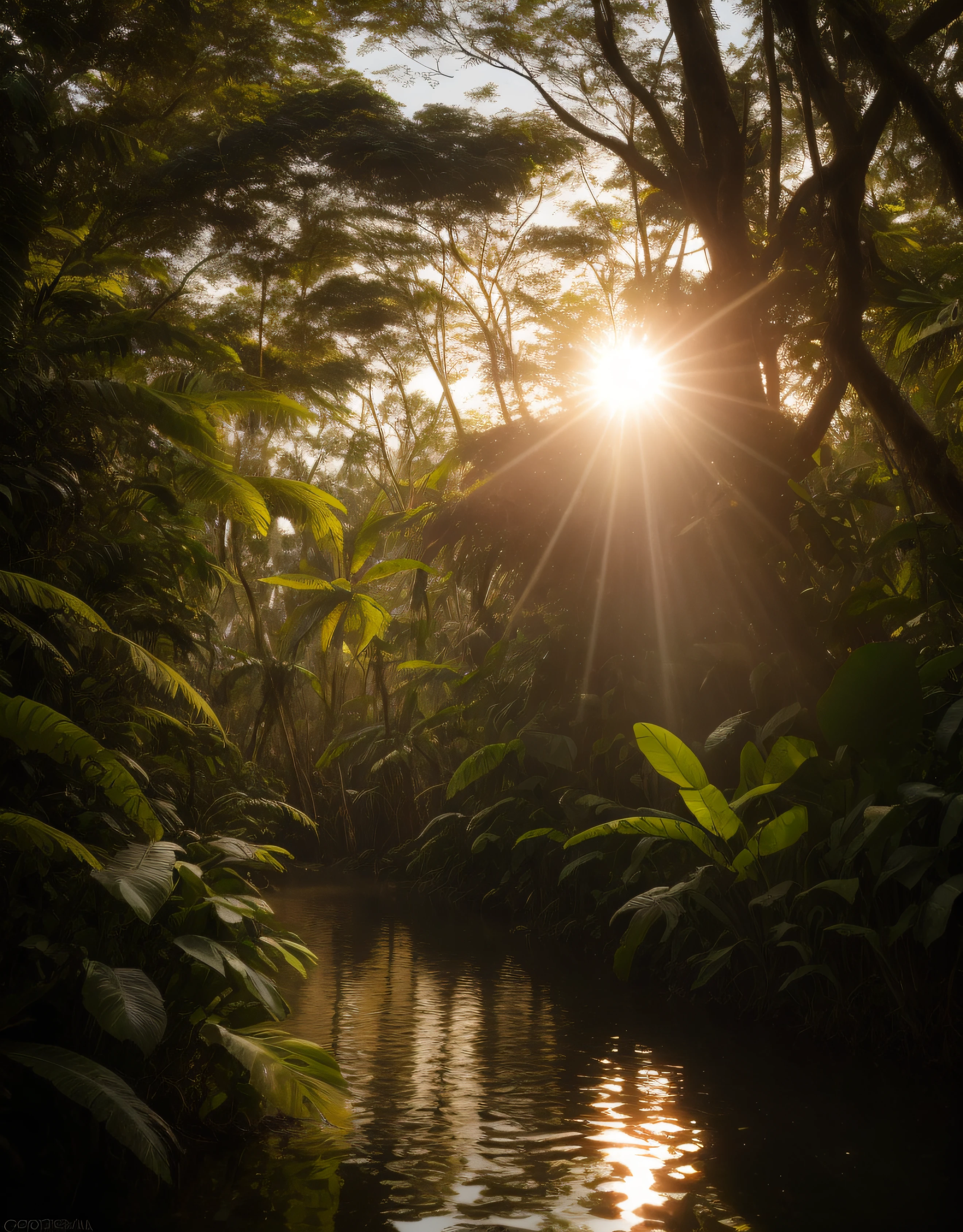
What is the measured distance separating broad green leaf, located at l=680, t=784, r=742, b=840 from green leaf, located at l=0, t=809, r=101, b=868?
10.2 feet

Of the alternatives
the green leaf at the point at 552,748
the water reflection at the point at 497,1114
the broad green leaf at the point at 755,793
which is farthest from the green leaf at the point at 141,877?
the green leaf at the point at 552,748

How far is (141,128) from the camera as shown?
10125mm

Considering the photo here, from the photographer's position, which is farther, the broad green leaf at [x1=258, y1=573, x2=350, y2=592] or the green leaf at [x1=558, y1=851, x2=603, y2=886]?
the broad green leaf at [x1=258, y1=573, x2=350, y2=592]

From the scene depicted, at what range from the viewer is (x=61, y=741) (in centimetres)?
305

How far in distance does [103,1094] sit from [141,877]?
643 millimetres

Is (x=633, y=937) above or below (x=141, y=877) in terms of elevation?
below

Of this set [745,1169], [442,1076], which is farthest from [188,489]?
[745,1169]

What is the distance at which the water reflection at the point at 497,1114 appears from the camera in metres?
3.13

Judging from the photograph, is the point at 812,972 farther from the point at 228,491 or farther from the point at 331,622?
the point at 331,622

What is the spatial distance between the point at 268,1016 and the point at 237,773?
301 cm

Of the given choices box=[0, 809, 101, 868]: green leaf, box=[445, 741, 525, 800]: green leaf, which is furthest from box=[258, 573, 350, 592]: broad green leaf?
box=[0, 809, 101, 868]: green leaf

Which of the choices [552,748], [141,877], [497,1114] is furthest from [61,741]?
[552,748]

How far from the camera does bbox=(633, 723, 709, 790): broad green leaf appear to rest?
16.6ft

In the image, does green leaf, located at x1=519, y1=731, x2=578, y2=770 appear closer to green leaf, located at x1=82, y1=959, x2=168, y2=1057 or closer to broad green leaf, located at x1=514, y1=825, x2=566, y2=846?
broad green leaf, located at x1=514, y1=825, x2=566, y2=846
